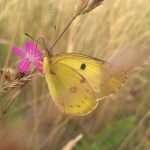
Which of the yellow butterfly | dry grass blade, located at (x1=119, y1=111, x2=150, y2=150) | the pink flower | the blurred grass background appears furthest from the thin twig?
dry grass blade, located at (x1=119, y1=111, x2=150, y2=150)

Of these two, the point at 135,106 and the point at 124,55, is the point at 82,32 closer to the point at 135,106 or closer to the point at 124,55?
the point at 135,106

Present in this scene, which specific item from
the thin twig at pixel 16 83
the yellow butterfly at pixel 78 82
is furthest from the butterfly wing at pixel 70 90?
the thin twig at pixel 16 83

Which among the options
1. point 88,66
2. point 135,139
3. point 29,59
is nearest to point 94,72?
point 88,66

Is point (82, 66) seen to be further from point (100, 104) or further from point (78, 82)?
point (100, 104)

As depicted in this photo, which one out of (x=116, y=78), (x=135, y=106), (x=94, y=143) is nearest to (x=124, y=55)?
(x=116, y=78)

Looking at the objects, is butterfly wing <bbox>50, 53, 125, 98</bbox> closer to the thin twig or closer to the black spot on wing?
the black spot on wing
